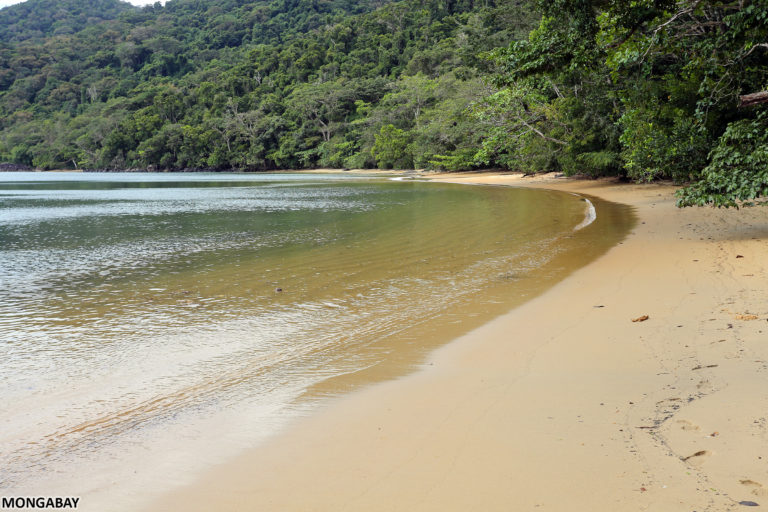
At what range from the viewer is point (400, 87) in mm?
65812

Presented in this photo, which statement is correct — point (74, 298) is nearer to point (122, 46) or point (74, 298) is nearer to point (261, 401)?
point (261, 401)

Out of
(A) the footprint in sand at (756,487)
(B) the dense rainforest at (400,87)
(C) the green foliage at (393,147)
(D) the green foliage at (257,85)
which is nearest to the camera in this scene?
(A) the footprint in sand at (756,487)

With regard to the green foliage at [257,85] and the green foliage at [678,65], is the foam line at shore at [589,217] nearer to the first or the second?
the green foliage at [678,65]

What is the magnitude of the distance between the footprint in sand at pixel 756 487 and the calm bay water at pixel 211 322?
8.78 feet

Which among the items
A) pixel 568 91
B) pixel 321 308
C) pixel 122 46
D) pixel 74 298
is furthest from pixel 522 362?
pixel 122 46

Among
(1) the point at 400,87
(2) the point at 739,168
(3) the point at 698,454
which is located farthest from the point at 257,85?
(3) the point at 698,454

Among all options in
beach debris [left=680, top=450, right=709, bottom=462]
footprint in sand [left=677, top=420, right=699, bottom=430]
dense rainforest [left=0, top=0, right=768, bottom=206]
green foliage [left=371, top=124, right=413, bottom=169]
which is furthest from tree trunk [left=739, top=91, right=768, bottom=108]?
green foliage [left=371, top=124, right=413, bottom=169]

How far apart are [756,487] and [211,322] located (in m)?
5.61

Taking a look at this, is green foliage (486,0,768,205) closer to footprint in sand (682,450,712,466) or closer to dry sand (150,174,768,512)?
dry sand (150,174,768,512)

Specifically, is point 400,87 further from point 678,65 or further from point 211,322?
point 211,322

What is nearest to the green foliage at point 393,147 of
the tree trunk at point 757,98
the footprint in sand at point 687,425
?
the tree trunk at point 757,98

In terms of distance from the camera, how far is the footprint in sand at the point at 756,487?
2.44 metres

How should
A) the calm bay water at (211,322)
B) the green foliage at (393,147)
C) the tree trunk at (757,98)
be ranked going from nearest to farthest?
the calm bay water at (211,322) < the tree trunk at (757,98) < the green foliage at (393,147)

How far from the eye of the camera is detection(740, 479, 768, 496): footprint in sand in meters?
2.44
